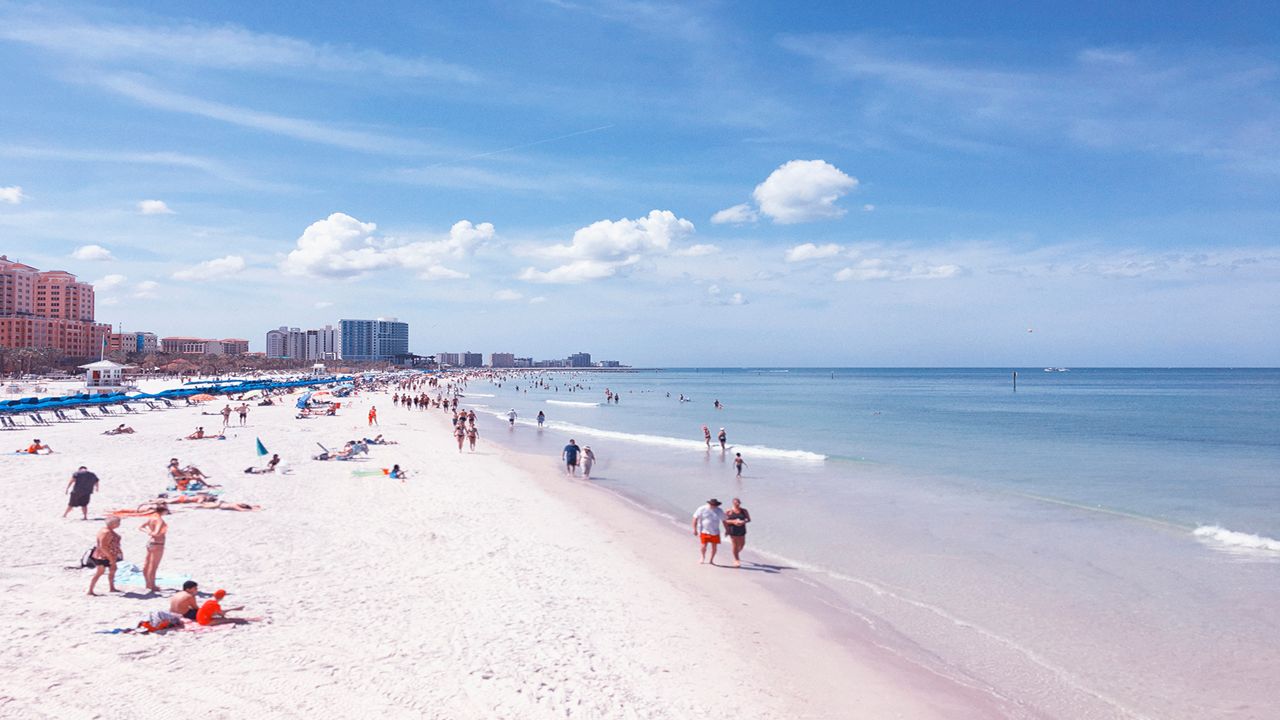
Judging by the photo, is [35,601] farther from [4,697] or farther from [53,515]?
[53,515]

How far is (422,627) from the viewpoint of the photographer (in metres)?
7.80

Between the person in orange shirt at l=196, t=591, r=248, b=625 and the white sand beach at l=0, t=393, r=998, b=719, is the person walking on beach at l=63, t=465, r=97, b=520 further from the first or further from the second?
the person in orange shirt at l=196, t=591, r=248, b=625

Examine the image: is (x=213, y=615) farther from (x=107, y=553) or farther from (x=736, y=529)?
(x=736, y=529)

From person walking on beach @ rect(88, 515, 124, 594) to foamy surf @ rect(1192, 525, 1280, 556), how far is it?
17617 millimetres

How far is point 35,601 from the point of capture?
7.69 metres

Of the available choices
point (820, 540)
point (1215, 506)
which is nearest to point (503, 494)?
point (820, 540)

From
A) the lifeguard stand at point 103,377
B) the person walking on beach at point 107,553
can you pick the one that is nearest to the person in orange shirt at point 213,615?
the person walking on beach at point 107,553

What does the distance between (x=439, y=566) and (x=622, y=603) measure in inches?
118

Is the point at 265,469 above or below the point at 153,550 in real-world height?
below

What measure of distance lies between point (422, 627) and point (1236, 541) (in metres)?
14.9

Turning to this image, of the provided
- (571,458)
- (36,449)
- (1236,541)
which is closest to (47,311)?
(36,449)

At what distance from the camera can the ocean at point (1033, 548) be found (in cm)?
764

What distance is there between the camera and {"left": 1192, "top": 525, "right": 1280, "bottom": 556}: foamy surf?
507 inches

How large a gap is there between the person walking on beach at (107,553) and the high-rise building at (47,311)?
11937 centimetres
